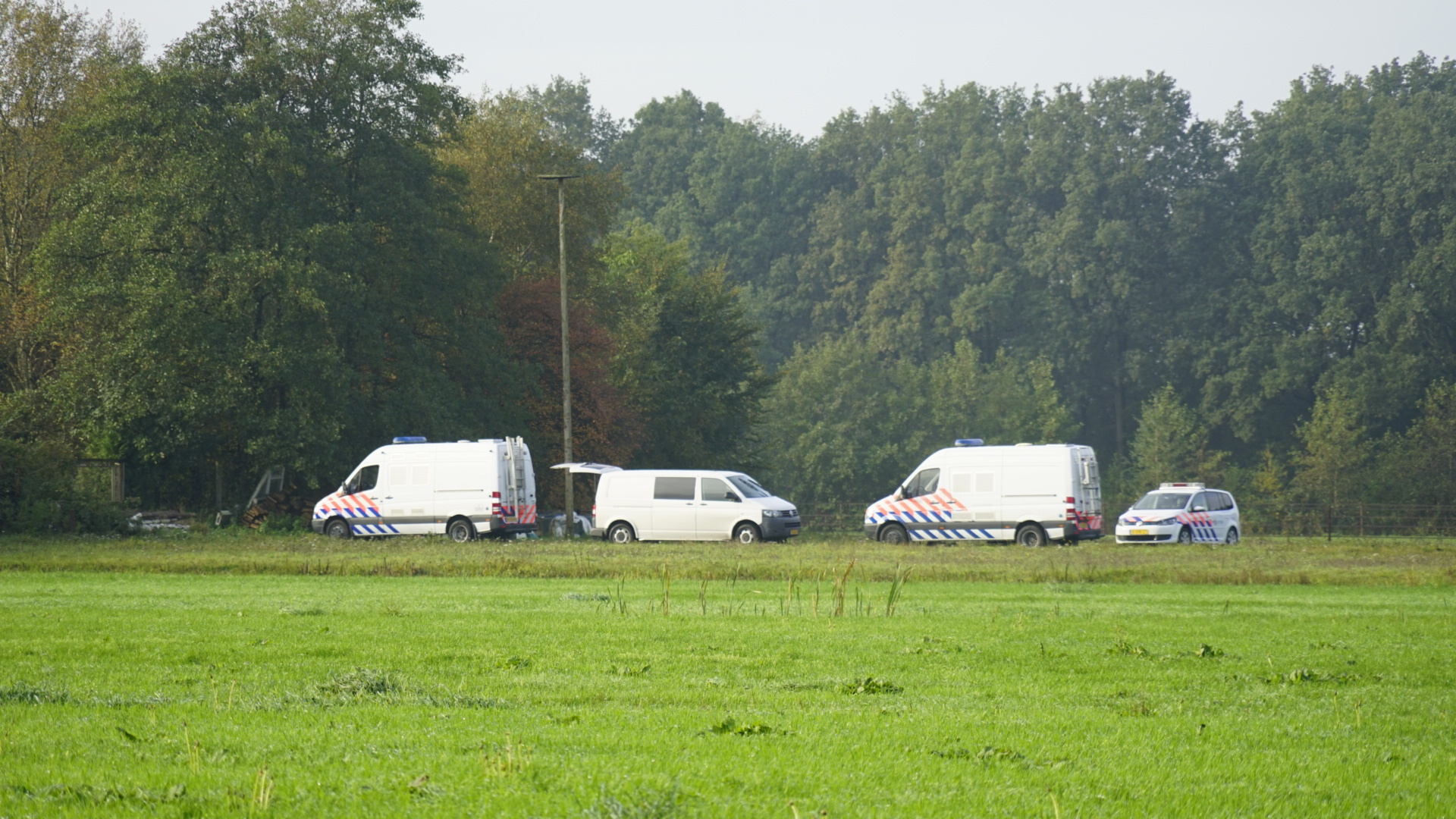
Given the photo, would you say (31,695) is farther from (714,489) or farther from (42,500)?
(42,500)

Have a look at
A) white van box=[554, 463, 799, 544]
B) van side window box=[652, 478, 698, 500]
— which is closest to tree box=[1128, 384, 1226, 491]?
white van box=[554, 463, 799, 544]

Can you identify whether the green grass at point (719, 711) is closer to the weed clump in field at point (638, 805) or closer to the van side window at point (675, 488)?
the weed clump in field at point (638, 805)

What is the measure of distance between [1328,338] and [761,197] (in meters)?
39.0

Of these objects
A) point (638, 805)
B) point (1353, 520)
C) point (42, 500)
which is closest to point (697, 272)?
point (1353, 520)

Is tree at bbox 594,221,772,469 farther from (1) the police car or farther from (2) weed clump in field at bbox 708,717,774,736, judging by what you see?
(2) weed clump in field at bbox 708,717,774,736

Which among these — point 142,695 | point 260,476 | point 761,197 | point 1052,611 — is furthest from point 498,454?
point 761,197

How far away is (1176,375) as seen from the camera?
268ft

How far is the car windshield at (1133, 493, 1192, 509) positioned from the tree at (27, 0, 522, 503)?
19727 mm

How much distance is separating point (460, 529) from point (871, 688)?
2551cm

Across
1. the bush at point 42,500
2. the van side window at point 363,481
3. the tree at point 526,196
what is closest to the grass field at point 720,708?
the bush at point 42,500

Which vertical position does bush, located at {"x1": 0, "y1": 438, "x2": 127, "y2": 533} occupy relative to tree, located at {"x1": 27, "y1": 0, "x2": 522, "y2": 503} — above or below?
below

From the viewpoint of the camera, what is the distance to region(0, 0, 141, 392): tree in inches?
1661

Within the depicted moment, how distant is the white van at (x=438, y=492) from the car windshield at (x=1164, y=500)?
15828 millimetres

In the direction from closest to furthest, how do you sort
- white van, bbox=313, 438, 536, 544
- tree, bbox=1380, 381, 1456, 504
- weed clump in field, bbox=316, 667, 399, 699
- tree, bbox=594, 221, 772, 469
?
weed clump in field, bbox=316, 667, 399, 699, white van, bbox=313, 438, 536, 544, tree, bbox=594, 221, 772, 469, tree, bbox=1380, 381, 1456, 504
